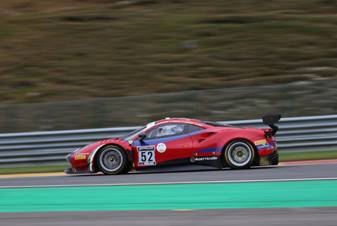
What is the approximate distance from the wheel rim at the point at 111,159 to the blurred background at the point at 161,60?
4877 mm

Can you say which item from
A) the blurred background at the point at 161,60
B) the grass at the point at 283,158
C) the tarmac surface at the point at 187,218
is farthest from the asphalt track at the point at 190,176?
the blurred background at the point at 161,60

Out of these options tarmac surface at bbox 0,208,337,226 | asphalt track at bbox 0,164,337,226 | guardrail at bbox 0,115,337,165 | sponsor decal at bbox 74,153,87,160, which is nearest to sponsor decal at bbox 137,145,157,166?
sponsor decal at bbox 74,153,87,160

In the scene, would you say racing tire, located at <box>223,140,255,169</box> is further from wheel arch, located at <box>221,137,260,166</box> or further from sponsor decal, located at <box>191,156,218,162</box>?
sponsor decal, located at <box>191,156,218,162</box>

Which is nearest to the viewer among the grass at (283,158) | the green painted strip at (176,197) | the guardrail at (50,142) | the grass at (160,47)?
the green painted strip at (176,197)

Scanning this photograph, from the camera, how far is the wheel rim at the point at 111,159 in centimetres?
1425

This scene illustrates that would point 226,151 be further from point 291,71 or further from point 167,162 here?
point 291,71

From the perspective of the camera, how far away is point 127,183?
12.1 metres

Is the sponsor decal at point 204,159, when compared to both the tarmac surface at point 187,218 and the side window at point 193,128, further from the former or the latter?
the tarmac surface at point 187,218

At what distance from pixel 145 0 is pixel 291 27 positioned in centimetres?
694

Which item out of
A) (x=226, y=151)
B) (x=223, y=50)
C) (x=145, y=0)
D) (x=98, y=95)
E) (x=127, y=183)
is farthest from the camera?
(x=145, y=0)

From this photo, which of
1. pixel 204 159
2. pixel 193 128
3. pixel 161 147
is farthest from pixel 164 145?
pixel 204 159

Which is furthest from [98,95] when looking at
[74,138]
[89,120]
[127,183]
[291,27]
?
[127,183]

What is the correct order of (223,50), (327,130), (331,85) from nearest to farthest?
(327,130) < (331,85) < (223,50)

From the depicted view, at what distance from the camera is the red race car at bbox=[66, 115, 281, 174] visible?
13.8m
